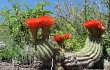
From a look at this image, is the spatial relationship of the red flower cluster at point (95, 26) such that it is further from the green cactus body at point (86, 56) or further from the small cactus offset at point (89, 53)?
the green cactus body at point (86, 56)

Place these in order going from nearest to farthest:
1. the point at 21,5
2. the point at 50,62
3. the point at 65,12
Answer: the point at 50,62 < the point at 21,5 < the point at 65,12

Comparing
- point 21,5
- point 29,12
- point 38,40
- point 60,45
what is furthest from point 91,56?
point 21,5

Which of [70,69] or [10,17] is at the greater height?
[10,17]

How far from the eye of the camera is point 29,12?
645cm

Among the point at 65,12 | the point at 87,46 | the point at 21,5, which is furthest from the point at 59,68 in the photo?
the point at 65,12

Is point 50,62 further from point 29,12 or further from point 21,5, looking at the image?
point 21,5

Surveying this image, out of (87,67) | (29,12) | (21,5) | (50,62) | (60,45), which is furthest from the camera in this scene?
(21,5)

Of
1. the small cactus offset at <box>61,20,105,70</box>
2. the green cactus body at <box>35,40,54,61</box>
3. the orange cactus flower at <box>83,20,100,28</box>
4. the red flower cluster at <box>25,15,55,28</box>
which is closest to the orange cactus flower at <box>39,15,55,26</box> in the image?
the red flower cluster at <box>25,15,55,28</box>

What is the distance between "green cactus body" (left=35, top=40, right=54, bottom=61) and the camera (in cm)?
472

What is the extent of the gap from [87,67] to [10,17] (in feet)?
6.78

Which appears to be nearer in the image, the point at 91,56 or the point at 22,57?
the point at 91,56

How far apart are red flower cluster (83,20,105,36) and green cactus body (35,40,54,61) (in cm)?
81

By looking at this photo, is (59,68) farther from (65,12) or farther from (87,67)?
(65,12)

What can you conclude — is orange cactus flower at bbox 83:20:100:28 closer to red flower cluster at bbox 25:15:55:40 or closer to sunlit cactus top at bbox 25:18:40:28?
red flower cluster at bbox 25:15:55:40
